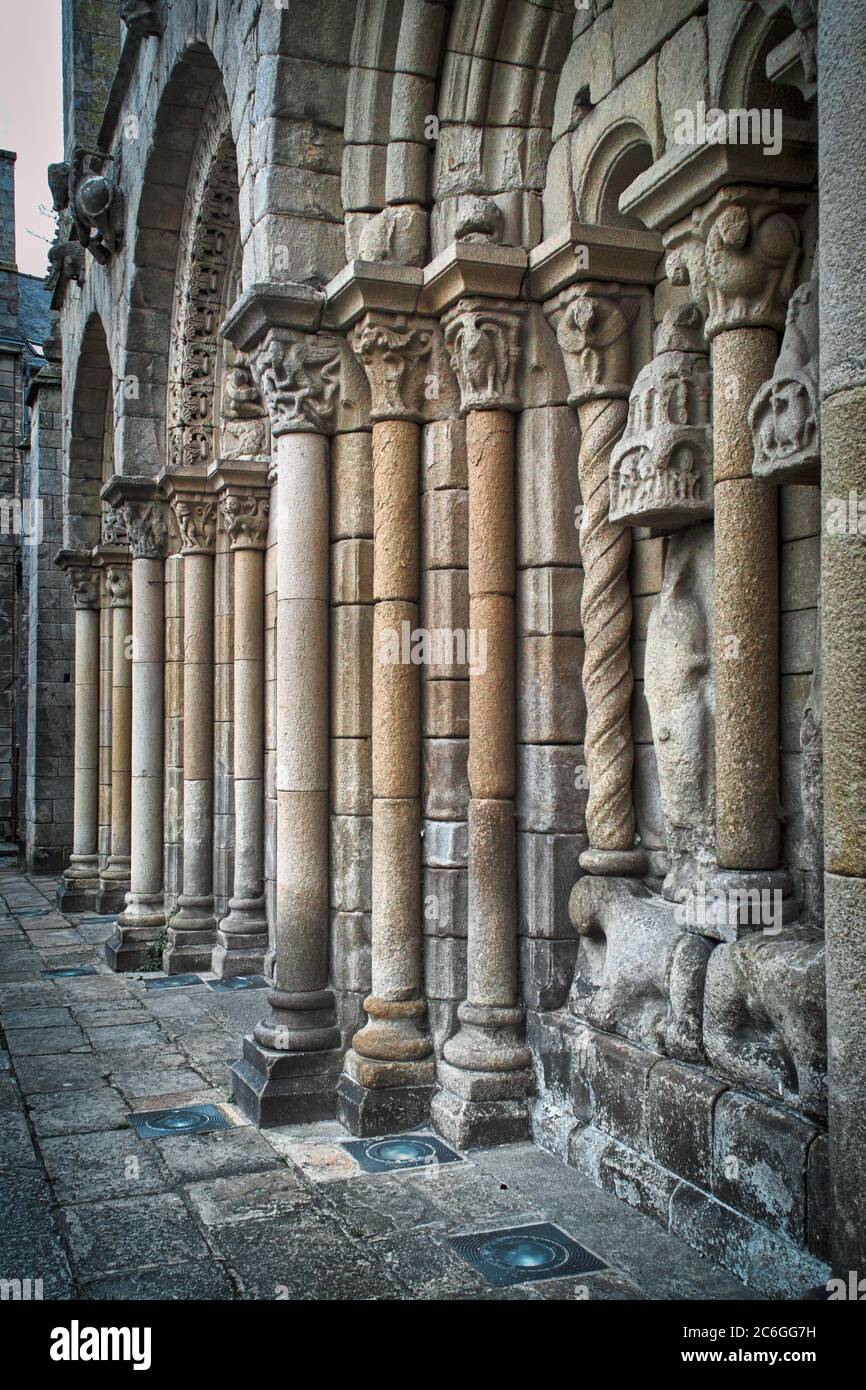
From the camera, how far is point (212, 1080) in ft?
16.4

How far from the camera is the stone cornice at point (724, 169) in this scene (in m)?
3.14

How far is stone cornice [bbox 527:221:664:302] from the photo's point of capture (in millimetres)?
3971

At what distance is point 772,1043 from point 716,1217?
0.47 metres

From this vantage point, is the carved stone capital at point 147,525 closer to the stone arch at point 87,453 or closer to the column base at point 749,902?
→ the stone arch at point 87,453

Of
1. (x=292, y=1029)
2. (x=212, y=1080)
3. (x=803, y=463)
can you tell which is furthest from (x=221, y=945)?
(x=803, y=463)

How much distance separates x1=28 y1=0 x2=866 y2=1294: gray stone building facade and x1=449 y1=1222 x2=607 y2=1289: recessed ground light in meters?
0.30

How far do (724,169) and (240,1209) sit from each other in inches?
122

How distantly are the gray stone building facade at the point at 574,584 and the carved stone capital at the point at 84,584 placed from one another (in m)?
6.16

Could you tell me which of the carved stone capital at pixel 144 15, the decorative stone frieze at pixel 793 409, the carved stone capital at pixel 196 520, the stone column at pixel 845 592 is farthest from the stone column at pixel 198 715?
the stone column at pixel 845 592

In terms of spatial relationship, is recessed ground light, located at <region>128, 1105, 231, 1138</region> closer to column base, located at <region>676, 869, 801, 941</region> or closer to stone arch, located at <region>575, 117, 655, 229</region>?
column base, located at <region>676, 869, 801, 941</region>

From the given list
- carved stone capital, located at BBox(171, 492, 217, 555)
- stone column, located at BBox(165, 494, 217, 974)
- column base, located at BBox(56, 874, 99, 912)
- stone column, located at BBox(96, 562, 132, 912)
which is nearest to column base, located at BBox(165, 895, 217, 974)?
stone column, located at BBox(165, 494, 217, 974)

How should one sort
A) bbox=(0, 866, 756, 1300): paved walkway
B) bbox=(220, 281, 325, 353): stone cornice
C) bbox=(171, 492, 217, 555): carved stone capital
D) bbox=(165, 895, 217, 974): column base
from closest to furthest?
bbox=(0, 866, 756, 1300): paved walkway, bbox=(220, 281, 325, 353): stone cornice, bbox=(165, 895, 217, 974): column base, bbox=(171, 492, 217, 555): carved stone capital

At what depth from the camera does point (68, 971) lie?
7.59 metres
